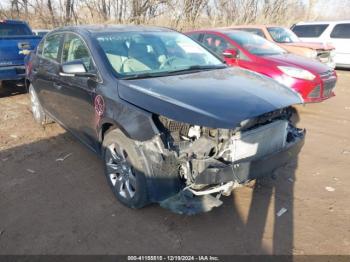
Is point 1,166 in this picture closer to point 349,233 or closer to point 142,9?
point 349,233

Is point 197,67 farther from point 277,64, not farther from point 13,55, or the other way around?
point 13,55

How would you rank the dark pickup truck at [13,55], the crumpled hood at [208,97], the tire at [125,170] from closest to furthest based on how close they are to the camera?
the crumpled hood at [208,97] → the tire at [125,170] → the dark pickup truck at [13,55]

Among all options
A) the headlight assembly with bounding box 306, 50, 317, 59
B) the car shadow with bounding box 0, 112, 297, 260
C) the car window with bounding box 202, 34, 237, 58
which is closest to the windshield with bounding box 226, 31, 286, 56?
the car window with bounding box 202, 34, 237, 58

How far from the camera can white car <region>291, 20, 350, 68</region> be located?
12367mm

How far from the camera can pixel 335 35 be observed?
12.7 m

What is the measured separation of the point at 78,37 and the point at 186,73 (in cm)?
150

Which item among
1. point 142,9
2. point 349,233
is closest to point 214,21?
point 142,9

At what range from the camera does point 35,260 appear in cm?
279

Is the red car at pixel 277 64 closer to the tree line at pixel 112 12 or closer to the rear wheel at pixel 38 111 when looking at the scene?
the rear wheel at pixel 38 111

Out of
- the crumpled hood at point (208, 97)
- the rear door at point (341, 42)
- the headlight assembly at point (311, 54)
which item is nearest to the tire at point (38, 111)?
the crumpled hood at point (208, 97)

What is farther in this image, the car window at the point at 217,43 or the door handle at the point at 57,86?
the car window at the point at 217,43

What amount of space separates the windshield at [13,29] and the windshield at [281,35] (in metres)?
7.26

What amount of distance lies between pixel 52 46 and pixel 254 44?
14.9 feet

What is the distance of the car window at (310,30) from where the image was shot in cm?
1304
